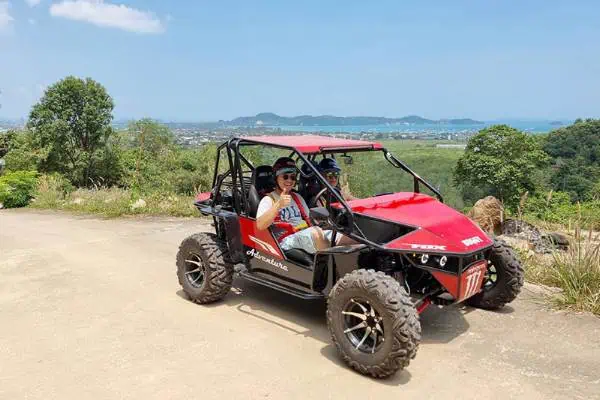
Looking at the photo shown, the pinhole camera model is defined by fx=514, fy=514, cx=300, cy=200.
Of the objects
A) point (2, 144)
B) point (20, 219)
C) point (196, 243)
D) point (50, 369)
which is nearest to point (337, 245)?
point (196, 243)

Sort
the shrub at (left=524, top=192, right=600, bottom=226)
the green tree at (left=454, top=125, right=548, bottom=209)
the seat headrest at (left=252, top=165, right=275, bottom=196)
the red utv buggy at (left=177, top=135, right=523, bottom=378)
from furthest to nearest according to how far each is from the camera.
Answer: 1. the green tree at (left=454, top=125, right=548, bottom=209)
2. the shrub at (left=524, top=192, right=600, bottom=226)
3. the seat headrest at (left=252, top=165, right=275, bottom=196)
4. the red utv buggy at (left=177, top=135, right=523, bottom=378)

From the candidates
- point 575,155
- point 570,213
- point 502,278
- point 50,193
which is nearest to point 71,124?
point 50,193

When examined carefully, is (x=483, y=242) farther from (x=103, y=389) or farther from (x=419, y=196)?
(x=103, y=389)

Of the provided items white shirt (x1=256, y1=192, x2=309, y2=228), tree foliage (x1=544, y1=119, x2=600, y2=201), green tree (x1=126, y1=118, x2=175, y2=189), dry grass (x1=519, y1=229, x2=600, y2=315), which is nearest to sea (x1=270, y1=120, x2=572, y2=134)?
tree foliage (x1=544, y1=119, x2=600, y2=201)

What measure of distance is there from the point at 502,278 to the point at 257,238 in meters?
2.39

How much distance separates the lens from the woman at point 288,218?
477 cm

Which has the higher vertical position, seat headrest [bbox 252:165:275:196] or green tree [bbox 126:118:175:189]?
seat headrest [bbox 252:165:275:196]

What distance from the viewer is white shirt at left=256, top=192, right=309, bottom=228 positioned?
4.97m

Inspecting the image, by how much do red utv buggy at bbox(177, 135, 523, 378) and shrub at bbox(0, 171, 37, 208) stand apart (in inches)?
396

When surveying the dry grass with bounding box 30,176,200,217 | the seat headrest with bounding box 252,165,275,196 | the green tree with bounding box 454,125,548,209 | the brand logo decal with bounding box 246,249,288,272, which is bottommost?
the green tree with bounding box 454,125,548,209

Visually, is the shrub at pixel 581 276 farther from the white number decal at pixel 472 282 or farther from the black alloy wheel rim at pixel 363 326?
the black alloy wheel rim at pixel 363 326

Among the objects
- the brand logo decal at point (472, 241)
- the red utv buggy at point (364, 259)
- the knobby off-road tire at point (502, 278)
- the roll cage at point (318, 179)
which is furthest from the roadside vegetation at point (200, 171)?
the brand logo decal at point (472, 241)

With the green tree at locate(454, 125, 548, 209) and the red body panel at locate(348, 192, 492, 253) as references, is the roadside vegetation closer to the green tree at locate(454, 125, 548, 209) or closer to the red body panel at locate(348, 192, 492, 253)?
the green tree at locate(454, 125, 548, 209)

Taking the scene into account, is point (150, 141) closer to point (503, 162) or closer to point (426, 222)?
Result: point (503, 162)
